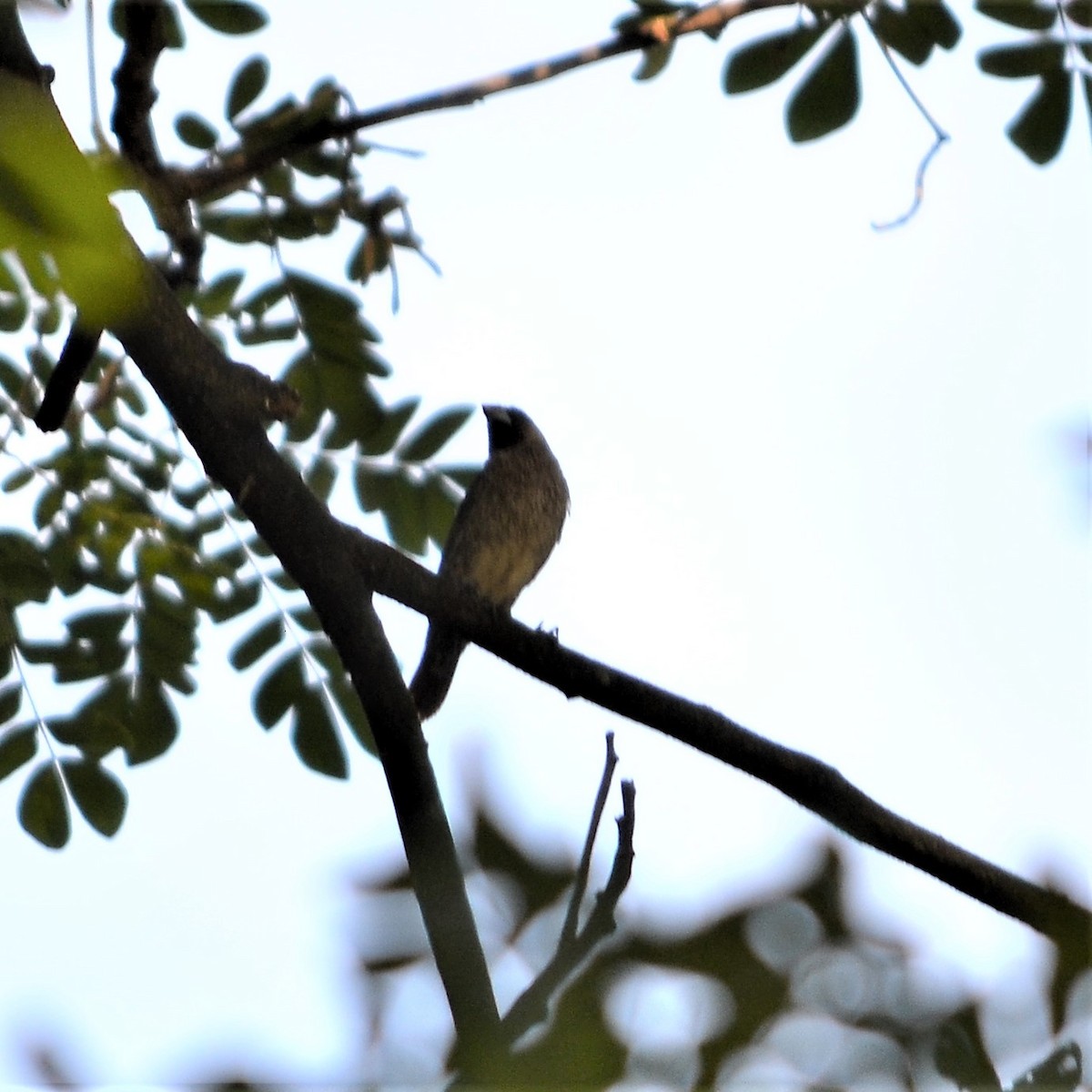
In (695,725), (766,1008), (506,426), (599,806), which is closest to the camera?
(766,1008)

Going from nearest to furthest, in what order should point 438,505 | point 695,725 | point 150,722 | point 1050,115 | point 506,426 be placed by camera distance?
point 695,725 → point 1050,115 → point 150,722 → point 438,505 → point 506,426

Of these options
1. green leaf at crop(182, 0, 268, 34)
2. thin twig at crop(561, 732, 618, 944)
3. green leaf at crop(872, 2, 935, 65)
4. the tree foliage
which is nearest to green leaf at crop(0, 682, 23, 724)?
the tree foliage

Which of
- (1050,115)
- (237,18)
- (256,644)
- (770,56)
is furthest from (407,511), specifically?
(1050,115)

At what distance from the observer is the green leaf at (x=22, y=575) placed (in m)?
3.67

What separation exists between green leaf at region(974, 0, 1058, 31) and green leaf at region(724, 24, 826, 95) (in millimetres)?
485

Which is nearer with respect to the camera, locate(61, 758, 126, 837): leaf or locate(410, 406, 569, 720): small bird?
locate(61, 758, 126, 837): leaf

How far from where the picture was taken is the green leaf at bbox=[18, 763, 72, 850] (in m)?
3.71

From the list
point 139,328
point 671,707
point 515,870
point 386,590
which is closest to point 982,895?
point 671,707

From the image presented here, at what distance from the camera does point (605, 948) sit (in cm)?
80

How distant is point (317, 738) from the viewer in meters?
4.01

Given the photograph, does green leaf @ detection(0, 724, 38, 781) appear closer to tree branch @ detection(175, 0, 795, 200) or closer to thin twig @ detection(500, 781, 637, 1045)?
tree branch @ detection(175, 0, 795, 200)

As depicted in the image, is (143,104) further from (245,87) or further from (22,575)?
(22,575)

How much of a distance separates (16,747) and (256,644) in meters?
0.70

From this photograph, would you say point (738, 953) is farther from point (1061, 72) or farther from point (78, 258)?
point (1061, 72)
